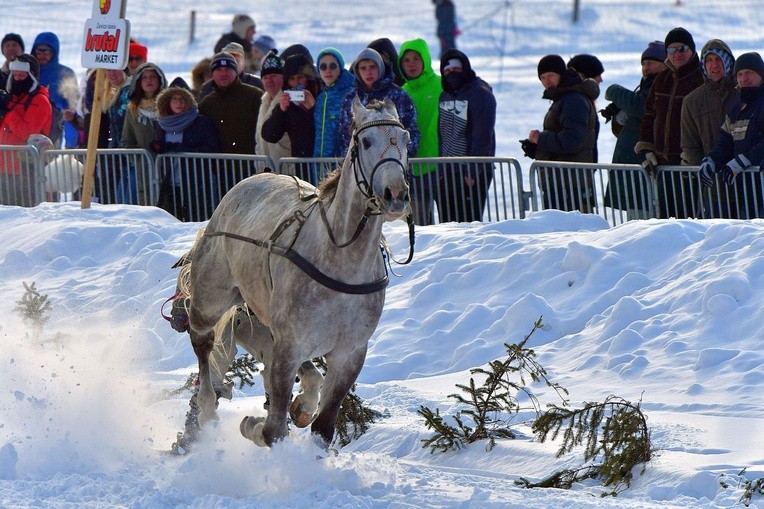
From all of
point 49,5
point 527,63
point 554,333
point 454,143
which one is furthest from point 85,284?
point 49,5

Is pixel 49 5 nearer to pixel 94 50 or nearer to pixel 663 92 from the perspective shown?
pixel 94 50

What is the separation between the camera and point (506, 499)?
21.0 ft

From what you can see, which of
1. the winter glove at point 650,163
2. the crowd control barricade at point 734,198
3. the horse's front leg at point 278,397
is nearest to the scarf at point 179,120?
the winter glove at point 650,163

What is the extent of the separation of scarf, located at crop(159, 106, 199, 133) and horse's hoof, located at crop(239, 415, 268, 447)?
627 cm

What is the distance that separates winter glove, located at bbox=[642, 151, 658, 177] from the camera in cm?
1119

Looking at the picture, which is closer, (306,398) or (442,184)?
(306,398)

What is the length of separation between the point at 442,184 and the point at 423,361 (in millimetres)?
3164

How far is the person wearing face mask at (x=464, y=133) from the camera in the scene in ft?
39.4

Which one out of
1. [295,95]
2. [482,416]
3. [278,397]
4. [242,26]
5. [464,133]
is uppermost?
[242,26]

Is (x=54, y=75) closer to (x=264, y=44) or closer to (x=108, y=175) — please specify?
(x=108, y=175)

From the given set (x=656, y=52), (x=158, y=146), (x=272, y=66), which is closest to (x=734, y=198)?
(x=656, y=52)

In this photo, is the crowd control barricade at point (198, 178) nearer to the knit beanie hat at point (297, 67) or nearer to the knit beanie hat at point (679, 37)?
the knit beanie hat at point (297, 67)

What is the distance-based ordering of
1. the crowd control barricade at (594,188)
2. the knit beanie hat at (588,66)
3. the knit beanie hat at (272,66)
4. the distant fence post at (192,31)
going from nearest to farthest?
the crowd control barricade at (594,188) → the knit beanie hat at (588,66) → the knit beanie hat at (272,66) → the distant fence post at (192,31)

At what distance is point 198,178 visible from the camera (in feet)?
43.5
